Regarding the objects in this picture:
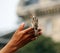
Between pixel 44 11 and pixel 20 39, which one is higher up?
pixel 20 39

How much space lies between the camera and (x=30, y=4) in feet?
264

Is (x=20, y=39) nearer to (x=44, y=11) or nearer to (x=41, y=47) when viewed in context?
(x=41, y=47)

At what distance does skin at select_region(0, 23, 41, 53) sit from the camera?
18.0 ft

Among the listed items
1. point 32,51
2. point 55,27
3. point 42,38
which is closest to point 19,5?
point 55,27

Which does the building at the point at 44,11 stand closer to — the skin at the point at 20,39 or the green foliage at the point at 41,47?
the green foliage at the point at 41,47

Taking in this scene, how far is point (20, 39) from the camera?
218 inches

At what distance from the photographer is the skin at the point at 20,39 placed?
18.0 feet

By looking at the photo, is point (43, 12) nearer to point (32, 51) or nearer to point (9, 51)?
point (32, 51)

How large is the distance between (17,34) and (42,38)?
49.0 m

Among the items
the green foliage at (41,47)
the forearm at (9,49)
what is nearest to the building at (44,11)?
the green foliage at (41,47)

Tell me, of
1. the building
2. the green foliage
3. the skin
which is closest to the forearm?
the skin

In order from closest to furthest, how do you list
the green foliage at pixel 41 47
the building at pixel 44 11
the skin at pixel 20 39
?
1. the skin at pixel 20 39
2. the green foliage at pixel 41 47
3. the building at pixel 44 11

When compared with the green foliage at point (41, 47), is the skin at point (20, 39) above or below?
above

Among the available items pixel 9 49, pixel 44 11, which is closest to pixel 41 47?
pixel 44 11
